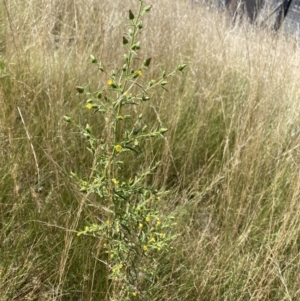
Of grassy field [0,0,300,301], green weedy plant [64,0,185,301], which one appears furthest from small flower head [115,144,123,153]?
grassy field [0,0,300,301]

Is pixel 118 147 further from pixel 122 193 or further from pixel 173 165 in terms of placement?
pixel 173 165

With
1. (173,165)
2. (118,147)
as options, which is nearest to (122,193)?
(118,147)

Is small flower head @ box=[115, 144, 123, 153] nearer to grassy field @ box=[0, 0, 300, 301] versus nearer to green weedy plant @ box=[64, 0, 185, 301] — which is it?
green weedy plant @ box=[64, 0, 185, 301]

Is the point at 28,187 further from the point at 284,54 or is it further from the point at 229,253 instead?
the point at 284,54

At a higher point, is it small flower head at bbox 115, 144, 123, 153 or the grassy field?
small flower head at bbox 115, 144, 123, 153

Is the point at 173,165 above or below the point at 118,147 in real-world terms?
below

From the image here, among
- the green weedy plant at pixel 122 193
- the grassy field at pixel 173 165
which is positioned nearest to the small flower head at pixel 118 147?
the green weedy plant at pixel 122 193

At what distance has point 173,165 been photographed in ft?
5.38

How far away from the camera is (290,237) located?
1.28m

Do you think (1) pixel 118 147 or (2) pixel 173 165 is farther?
(2) pixel 173 165

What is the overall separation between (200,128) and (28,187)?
875 millimetres

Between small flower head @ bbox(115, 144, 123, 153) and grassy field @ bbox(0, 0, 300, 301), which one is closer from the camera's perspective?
small flower head @ bbox(115, 144, 123, 153)

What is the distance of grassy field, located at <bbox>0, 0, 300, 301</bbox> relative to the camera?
46.1 inches

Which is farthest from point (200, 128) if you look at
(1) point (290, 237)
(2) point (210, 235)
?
(1) point (290, 237)
